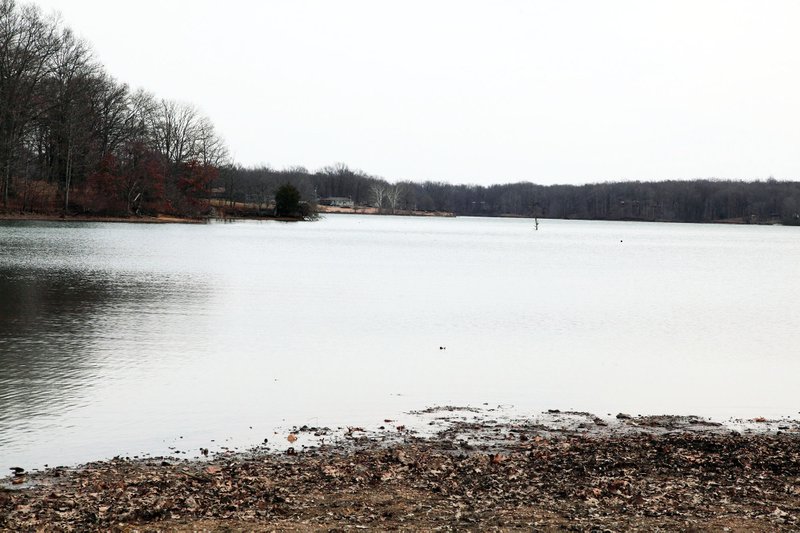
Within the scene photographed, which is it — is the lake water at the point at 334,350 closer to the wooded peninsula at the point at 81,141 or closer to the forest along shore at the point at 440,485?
the forest along shore at the point at 440,485

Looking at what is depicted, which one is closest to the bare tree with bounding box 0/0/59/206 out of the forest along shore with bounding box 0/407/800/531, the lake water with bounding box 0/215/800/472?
the lake water with bounding box 0/215/800/472

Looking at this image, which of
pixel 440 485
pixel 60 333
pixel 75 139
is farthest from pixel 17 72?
pixel 440 485

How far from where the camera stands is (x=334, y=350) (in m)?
16.1

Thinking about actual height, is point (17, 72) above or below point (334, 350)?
above

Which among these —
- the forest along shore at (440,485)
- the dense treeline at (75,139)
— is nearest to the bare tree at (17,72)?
the dense treeline at (75,139)

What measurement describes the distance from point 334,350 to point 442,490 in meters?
8.97

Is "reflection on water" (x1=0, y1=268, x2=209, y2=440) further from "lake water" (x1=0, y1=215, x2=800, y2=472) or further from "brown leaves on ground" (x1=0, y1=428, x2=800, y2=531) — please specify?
"brown leaves on ground" (x1=0, y1=428, x2=800, y2=531)

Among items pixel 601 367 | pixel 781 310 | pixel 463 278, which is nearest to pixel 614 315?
pixel 781 310

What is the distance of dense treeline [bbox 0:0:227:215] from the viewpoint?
2586 inches

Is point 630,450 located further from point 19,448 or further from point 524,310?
point 524,310

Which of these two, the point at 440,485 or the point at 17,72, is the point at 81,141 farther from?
the point at 440,485

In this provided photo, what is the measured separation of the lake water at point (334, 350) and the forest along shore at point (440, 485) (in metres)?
1.11

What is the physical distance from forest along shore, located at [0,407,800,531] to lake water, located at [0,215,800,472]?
111 cm

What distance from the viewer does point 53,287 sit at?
24625 mm
